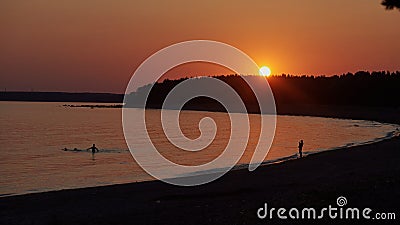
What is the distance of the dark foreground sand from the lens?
1502 centimetres

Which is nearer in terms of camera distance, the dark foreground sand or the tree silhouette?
the tree silhouette

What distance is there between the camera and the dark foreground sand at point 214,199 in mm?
15023

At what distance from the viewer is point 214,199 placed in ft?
69.2

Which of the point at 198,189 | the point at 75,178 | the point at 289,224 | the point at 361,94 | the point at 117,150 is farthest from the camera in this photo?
the point at 361,94

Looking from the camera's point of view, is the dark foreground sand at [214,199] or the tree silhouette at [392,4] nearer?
the tree silhouette at [392,4]

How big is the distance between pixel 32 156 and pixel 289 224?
42432 millimetres

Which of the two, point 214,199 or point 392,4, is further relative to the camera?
point 214,199

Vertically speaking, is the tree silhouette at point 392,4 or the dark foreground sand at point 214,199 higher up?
the tree silhouette at point 392,4

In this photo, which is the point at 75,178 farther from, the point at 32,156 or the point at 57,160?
the point at 32,156

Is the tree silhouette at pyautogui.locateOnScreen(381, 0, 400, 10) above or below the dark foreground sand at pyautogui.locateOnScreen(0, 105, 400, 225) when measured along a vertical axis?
above

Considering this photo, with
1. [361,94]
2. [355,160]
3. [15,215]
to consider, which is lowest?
[15,215]

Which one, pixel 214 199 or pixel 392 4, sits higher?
pixel 392 4

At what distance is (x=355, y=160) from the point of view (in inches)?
1481

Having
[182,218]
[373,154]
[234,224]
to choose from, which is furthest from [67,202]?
[373,154]
